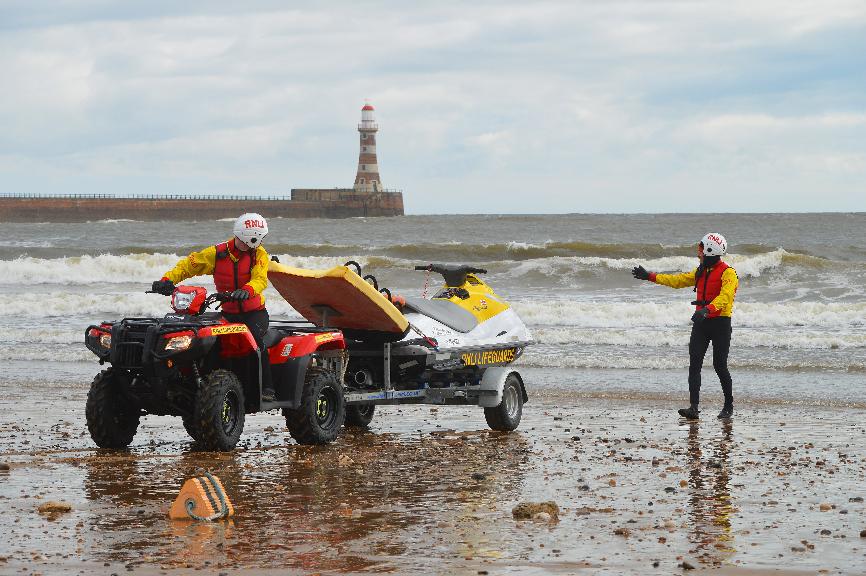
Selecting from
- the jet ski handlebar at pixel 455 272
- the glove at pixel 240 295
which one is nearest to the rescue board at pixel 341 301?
the glove at pixel 240 295

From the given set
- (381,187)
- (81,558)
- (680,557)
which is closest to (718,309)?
(680,557)

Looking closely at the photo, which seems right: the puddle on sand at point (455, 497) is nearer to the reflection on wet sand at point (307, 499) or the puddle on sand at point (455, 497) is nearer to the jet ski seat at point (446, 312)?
the reflection on wet sand at point (307, 499)

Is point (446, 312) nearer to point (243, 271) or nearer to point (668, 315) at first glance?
point (243, 271)

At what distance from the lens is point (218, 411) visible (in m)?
8.96

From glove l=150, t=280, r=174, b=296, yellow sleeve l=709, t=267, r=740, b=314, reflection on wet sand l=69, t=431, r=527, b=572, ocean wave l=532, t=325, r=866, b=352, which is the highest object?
glove l=150, t=280, r=174, b=296

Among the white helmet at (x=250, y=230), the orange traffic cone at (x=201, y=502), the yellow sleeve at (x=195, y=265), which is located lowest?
the orange traffic cone at (x=201, y=502)

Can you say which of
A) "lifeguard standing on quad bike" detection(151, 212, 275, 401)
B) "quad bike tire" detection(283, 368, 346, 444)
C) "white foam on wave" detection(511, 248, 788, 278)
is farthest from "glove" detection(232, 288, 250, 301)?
"white foam on wave" detection(511, 248, 788, 278)

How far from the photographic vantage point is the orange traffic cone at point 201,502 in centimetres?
657

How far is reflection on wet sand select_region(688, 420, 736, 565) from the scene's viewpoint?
237 inches

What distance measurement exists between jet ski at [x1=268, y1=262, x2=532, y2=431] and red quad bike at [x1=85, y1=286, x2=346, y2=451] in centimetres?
36

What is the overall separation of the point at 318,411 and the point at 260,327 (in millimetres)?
880

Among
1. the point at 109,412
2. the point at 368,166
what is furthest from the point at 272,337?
the point at 368,166

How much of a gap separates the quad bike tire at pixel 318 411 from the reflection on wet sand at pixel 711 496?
2706 mm

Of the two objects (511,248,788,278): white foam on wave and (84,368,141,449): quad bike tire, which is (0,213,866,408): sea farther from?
(84,368,141,449): quad bike tire
